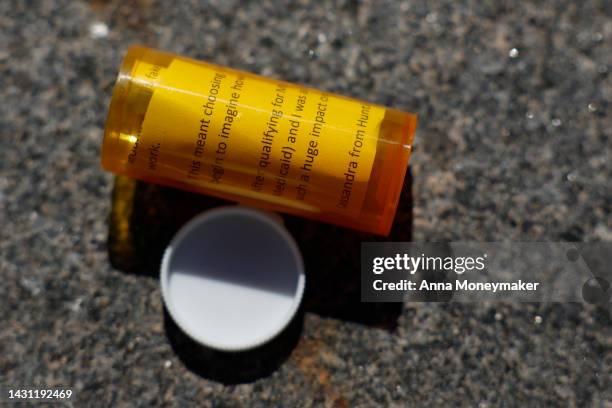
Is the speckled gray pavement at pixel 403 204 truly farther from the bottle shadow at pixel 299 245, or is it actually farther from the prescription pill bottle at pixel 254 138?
the prescription pill bottle at pixel 254 138

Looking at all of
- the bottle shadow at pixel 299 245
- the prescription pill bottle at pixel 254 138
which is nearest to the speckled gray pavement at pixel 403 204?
the bottle shadow at pixel 299 245

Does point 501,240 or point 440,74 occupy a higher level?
point 440,74

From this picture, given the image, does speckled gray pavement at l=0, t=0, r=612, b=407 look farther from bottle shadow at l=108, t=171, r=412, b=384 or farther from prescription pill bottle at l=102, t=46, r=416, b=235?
prescription pill bottle at l=102, t=46, r=416, b=235

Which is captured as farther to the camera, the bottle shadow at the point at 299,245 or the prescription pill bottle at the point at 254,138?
the bottle shadow at the point at 299,245

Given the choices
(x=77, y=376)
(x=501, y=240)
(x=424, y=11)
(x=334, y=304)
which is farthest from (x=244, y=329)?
(x=424, y=11)

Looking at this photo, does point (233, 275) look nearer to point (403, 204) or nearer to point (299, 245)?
point (299, 245)

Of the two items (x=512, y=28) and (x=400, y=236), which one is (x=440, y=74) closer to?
(x=512, y=28)

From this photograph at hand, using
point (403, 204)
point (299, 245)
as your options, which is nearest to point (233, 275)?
point (299, 245)
